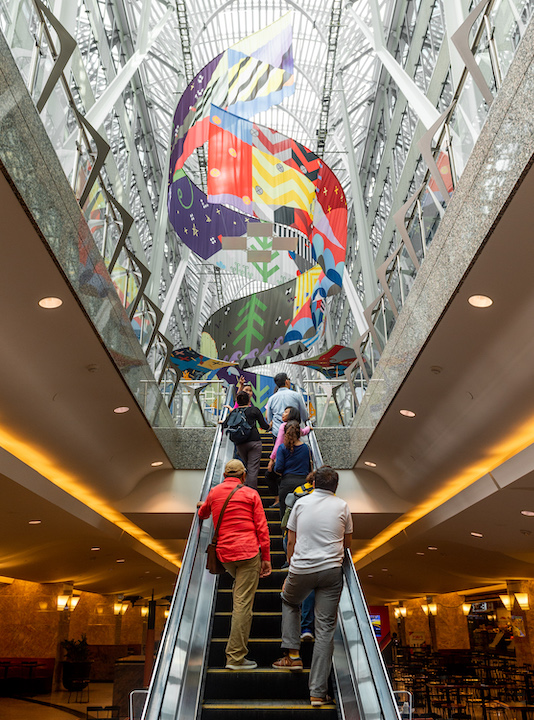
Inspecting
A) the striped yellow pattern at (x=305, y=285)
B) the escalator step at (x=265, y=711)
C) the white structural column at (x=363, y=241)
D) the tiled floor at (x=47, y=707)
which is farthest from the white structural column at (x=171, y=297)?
the escalator step at (x=265, y=711)

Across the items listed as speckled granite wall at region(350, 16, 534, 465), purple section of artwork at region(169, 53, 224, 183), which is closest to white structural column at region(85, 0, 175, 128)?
purple section of artwork at region(169, 53, 224, 183)

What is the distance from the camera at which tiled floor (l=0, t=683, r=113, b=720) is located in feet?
63.8

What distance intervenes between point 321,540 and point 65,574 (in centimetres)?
1967

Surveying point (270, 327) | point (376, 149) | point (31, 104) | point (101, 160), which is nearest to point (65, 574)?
point (270, 327)

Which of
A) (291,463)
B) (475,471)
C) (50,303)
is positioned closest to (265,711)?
(291,463)

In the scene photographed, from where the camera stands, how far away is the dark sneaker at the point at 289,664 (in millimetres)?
5637

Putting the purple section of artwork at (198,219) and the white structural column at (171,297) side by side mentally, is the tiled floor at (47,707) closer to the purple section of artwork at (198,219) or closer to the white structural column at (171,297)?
the white structural column at (171,297)

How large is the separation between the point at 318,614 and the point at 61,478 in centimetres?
857

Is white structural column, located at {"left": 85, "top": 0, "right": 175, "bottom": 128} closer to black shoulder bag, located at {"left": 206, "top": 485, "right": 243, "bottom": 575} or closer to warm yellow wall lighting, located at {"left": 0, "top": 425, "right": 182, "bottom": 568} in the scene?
warm yellow wall lighting, located at {"left": 0, "top": 425, "right": 182, "bottom": 568}

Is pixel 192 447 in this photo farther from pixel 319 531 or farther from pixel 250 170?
pixel 319 531

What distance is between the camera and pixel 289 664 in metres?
5.70

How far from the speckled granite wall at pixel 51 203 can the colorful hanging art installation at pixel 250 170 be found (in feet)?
23.8

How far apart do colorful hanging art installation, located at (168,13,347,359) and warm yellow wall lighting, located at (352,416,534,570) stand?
5.98m

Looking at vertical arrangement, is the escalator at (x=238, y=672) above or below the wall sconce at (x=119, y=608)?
below
